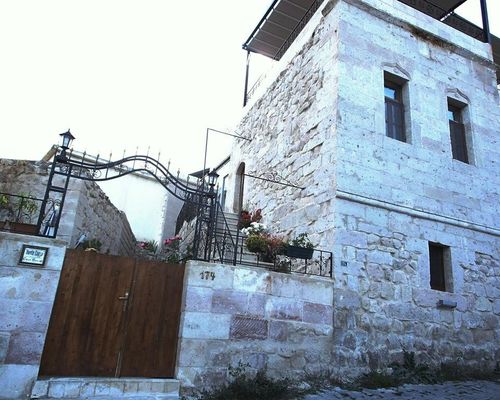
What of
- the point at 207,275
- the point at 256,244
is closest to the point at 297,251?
the point at 256,244

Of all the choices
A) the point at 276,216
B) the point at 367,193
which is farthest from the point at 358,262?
the point at 276,216

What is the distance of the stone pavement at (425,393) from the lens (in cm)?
503

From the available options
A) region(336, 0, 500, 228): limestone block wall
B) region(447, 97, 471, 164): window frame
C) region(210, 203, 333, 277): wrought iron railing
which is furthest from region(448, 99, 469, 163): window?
region(210, 203, 333, 277): wrought iron railing

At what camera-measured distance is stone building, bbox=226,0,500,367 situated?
248 inches

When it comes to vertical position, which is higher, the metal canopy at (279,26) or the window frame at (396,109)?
the metal canopy at (279,26)

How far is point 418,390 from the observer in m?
5.44

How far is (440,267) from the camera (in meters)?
7.18

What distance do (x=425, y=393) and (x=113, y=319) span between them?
4159 millimetres

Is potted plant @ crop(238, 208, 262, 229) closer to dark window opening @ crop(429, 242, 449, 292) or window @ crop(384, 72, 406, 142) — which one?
window @ crop(384, 72, 406, 142)

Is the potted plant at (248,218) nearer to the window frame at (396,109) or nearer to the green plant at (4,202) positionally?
the window frame at (396,109)

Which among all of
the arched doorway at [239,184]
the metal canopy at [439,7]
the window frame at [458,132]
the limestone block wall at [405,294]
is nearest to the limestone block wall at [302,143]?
the limestone block wall at [405,294]

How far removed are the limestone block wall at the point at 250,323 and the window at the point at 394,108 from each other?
11.6 feet

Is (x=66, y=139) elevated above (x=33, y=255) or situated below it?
above

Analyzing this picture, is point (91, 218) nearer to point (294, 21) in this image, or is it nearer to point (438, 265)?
point (438, 265)
